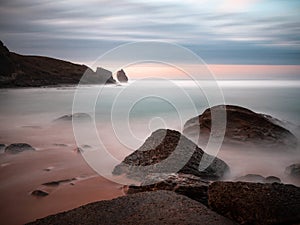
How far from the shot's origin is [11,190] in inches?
162

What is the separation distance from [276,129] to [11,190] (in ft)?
19.1

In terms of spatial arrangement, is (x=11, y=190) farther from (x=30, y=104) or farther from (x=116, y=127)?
(x=30, y=104)

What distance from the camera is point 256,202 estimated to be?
2.63 metres

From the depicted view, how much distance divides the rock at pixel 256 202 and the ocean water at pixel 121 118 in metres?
1.52

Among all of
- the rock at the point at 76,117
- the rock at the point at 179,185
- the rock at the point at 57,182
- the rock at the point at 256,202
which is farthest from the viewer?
the rock at the point at 76,117

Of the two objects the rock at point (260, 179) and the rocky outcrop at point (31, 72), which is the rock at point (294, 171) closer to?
the rock at point (260, 179)

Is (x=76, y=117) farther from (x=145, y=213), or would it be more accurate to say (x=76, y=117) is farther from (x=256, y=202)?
(x=256, y=202)

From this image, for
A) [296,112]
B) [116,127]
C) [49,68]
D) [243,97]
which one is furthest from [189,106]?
[49,68]

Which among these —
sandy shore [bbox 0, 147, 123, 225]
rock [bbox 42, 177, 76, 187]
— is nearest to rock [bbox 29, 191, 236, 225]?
sandy shore [bbox 0, 147, 123, 225]

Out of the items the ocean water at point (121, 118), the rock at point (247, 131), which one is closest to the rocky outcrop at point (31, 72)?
the ocean water at point (121, 118)

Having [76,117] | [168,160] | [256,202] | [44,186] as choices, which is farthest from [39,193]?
[76,117]

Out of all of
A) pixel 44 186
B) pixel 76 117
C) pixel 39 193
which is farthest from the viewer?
pixel 76 117

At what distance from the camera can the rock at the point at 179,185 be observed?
3123 millimetres

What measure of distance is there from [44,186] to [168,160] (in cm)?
182
